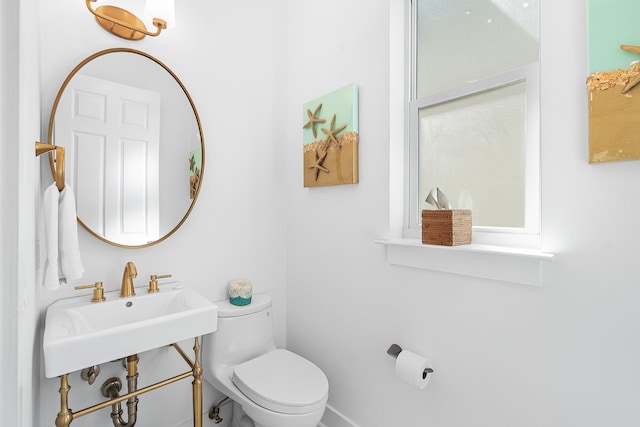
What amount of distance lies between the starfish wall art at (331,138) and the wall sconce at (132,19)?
0.78m

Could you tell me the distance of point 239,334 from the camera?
5.38 feet

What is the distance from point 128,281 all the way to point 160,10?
120 centimetres

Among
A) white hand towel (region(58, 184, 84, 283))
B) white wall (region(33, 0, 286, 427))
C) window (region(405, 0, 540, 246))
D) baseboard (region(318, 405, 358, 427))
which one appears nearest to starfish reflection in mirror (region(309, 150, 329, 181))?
white wall (region(33, 0, 286, 427))

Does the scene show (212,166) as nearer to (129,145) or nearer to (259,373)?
(129,145)

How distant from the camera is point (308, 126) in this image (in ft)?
5.93

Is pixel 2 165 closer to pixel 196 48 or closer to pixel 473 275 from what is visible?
pixel 473 275

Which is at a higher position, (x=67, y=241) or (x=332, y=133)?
(x=332, y=133)

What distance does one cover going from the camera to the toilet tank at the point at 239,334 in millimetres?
A: 1589

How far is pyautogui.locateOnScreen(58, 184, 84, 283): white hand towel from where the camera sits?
107cm

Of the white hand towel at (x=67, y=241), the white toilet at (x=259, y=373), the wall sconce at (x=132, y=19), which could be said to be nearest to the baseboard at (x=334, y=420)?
the white toilet at (x=259, y=373)

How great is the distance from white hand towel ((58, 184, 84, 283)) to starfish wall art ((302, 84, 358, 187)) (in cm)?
108

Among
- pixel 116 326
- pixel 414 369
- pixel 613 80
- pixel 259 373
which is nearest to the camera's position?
pixel 613 80

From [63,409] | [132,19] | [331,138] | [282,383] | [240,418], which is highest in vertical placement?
[132,19]

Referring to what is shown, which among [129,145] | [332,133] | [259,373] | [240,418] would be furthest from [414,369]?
[129,145]
